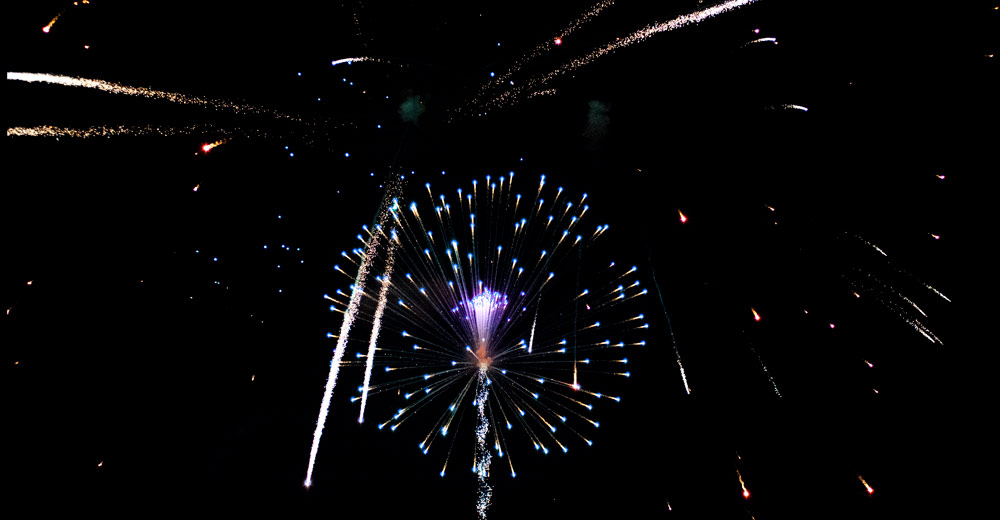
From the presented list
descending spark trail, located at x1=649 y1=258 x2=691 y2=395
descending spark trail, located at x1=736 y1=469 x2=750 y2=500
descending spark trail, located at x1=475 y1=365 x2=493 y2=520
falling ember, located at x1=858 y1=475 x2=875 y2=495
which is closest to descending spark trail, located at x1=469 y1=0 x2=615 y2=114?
descending spark trail, located at x1=649 y1=258 x2=691 y2=395

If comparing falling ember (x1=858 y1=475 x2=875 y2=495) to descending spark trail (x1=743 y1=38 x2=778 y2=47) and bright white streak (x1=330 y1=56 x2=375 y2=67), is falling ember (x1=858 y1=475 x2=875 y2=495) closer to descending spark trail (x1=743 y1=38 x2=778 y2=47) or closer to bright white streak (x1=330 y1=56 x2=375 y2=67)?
descending spark trail (x1=743 y1=38 x2=778 y2=47)

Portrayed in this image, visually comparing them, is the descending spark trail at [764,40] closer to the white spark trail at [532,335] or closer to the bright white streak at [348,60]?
the bright white streak at [348,60]

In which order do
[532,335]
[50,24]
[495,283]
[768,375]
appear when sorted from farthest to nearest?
[768,375]
[532,335]
[495,283]
[50,24]

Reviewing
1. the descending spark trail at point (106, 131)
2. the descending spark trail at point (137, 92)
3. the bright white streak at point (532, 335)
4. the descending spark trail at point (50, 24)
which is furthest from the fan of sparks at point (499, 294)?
the descending spark trail at point (50, 24)

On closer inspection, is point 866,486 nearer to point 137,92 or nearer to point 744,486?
point 744,486

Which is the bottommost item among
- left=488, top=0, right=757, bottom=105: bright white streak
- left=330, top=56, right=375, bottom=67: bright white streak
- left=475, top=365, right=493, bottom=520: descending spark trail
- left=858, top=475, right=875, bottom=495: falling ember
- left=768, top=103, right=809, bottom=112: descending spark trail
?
left=858, top=475, right=875, bottom=495: falling ember

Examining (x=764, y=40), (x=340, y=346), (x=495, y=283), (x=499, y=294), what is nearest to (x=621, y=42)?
(x=764, y=40)

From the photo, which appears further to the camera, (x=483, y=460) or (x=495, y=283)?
(x=483, y=460)

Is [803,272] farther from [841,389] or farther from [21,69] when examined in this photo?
[21,69]

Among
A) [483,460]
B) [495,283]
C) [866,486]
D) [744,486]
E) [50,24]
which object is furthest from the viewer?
[483,460]
